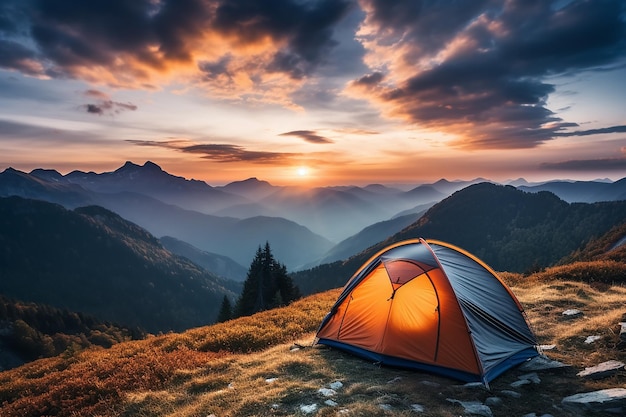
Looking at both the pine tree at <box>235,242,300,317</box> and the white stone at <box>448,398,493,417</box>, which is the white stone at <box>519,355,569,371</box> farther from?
the pine tree at <box>235,242,300,317</box>

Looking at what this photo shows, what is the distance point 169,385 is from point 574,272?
23.8 metres

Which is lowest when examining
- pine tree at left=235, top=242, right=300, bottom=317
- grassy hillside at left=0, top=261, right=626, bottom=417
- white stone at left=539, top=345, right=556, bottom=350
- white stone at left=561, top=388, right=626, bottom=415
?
pine tree at left=235, top=242, right=300, bottom=317

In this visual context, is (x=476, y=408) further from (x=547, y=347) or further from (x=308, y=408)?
(x=547, y=347)

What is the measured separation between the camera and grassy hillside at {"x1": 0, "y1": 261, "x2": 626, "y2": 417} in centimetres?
838

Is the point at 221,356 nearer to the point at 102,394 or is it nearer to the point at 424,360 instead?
the point at 102,394

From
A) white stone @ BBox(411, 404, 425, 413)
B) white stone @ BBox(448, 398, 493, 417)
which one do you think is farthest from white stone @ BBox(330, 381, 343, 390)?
white stone @ BBox(448, 398, 493, 417)

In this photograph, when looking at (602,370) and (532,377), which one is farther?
(532,377)

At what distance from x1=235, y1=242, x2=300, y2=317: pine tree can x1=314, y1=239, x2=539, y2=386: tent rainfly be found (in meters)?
40.7

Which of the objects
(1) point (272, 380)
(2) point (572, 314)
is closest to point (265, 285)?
(2) point (572, 314)

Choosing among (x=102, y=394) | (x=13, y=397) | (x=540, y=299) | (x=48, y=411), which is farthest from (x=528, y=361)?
(x=13, y=397)

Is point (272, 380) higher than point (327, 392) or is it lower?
lower

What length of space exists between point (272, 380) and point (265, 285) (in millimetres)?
46648

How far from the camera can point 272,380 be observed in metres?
9.96

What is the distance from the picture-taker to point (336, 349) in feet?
41.2
